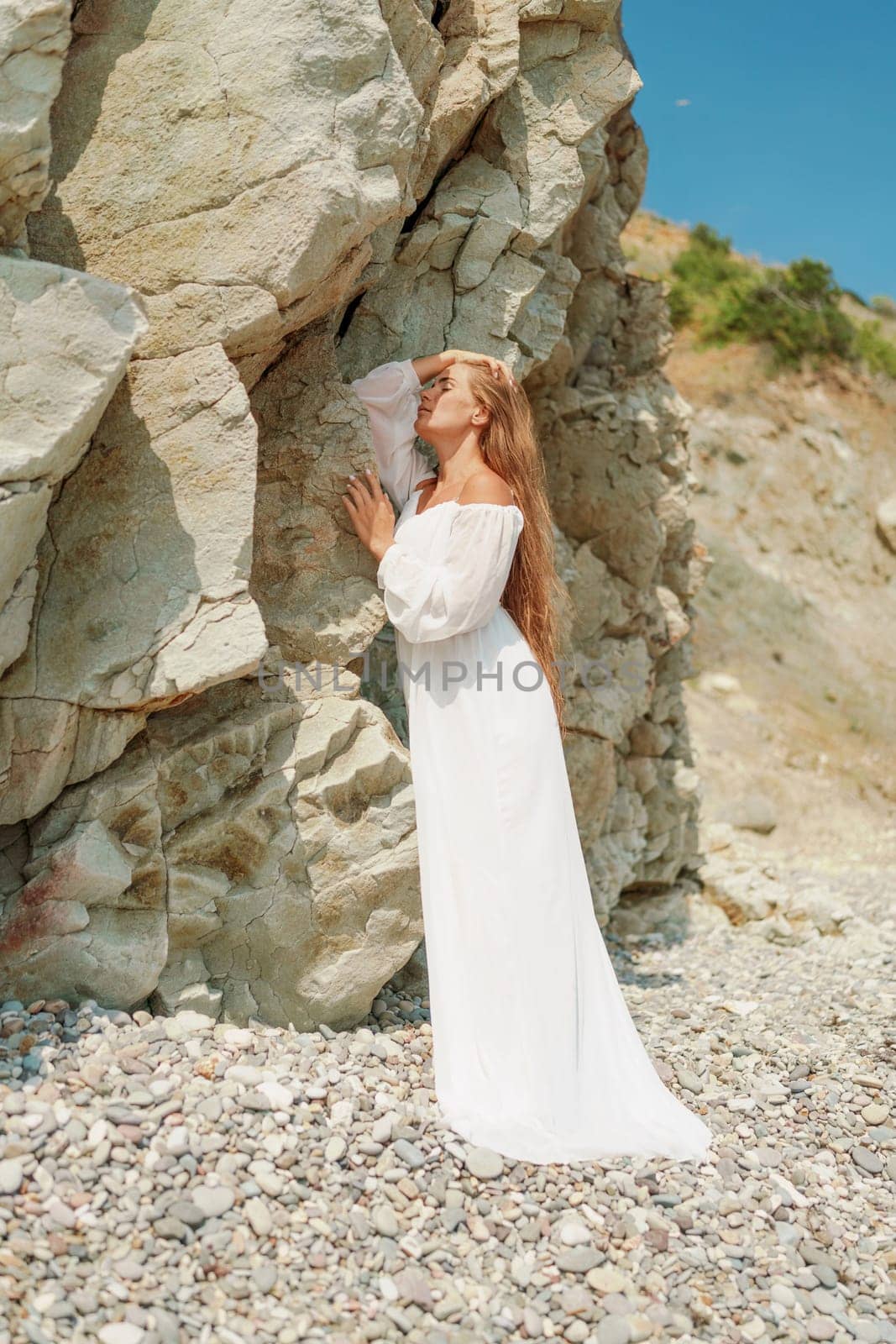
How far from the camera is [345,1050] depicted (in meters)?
4.66

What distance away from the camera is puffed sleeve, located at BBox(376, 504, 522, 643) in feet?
15.8

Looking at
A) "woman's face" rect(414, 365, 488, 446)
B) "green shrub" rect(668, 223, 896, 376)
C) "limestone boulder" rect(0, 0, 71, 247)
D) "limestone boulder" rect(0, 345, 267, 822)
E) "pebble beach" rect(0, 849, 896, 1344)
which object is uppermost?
"green shrub" rect(668, 223, 896, 376)

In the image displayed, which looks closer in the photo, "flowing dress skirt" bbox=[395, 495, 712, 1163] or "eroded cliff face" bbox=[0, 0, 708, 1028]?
"eroded cliff face" bbox=[0, 0, 708, 1028]

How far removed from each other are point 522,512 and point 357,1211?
9.80ft

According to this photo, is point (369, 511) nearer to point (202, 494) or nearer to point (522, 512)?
point (522, 512)

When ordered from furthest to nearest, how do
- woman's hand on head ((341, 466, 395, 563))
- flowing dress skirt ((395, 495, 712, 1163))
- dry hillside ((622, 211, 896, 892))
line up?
Answer: dry hillside ((622, 211, 896, 892)) < woman's hand on head ((341, 466, 395, 563)) < flowing dress skirt ((395, 495, 712, 1163))

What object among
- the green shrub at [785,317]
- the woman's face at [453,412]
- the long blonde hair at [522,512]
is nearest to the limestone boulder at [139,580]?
the woman's face at [453,412]

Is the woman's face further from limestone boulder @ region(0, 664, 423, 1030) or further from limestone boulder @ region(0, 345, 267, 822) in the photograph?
limestone boulder @ region(0, 664, 423, 1030)

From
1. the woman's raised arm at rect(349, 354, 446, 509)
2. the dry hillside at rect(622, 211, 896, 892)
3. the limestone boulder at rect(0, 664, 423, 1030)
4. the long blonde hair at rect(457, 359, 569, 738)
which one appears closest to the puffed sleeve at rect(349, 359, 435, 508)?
the woman's raised arm at rect(349, 354, 446, 509)

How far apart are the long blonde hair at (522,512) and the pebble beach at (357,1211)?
1.59 metres

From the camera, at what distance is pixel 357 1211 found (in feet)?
12.6

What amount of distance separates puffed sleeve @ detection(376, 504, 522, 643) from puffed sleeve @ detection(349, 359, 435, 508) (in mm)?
667

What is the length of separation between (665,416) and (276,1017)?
5434 mm

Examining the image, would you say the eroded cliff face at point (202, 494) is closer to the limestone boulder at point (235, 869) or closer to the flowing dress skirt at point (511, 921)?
the limestone boulder at point (235, 869)
